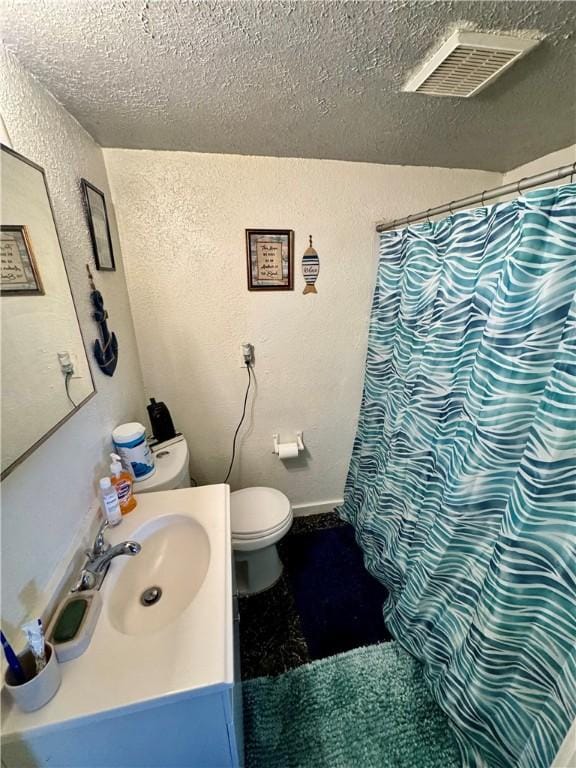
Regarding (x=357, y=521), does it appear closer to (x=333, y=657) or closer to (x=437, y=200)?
(x=333, y=657)

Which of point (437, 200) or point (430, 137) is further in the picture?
point (437, 200)

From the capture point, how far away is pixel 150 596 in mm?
883

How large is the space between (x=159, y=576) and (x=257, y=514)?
62cm

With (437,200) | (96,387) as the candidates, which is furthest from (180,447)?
(437,200)

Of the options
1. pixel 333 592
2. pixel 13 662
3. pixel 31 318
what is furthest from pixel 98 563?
pixel 333 592

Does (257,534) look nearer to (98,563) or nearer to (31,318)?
(98,563)

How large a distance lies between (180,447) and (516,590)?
1.37 metres

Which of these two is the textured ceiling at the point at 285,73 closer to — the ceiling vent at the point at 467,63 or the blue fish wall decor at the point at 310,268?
the ceiling vent at the point at 467,63

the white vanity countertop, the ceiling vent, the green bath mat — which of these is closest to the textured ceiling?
the ceiling vent

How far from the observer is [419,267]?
4.15ft

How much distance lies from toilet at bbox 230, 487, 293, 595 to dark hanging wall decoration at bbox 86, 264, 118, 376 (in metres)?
0.91

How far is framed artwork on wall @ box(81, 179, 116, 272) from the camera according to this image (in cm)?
106

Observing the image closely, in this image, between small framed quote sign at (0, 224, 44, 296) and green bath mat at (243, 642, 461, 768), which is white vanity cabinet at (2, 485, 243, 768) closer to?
green bath mat at (243, 642, 461, 768)

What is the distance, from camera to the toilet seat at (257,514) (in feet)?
4.61
